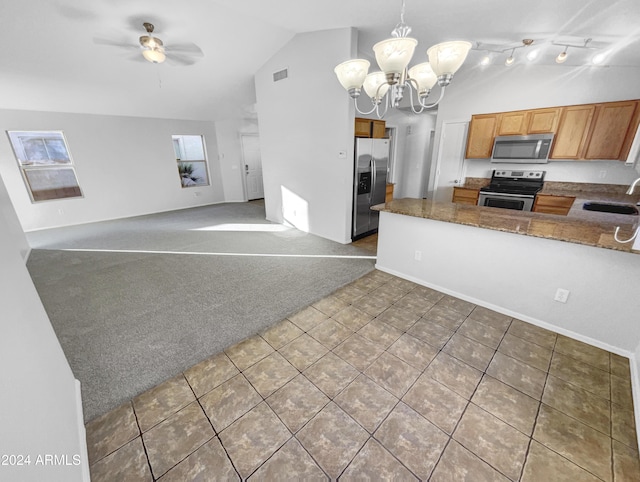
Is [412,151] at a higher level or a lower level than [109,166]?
higher

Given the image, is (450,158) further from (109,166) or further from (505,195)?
(109,166)

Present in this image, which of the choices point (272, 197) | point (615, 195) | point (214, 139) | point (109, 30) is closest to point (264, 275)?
point (272, 197)

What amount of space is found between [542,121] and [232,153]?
7.07m

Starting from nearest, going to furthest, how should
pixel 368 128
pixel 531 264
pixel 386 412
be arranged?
pixel 386 412
pixel 531 264
pixel 368 128

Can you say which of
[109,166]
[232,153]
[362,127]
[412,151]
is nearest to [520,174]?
[362,127]

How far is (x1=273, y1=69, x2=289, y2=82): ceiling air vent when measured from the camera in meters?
4.28

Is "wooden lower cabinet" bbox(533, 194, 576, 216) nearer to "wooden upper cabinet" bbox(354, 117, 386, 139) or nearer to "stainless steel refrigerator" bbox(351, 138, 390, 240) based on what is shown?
"stainless steel refrigerator" bbox(351, 138, 390, 240)

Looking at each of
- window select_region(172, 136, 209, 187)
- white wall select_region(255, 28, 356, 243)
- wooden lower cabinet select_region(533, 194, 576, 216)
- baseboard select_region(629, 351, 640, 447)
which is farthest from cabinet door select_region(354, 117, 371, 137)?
window select_region(172, 136, 209, 187)

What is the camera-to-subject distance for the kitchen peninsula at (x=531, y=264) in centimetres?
192

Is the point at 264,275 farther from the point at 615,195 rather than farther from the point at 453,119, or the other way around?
the point at 615,195

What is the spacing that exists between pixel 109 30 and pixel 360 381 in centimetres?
500

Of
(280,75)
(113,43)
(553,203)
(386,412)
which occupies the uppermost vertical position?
(113,43)

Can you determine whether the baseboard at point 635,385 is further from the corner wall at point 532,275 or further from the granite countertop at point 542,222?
the granite countertop at point 542,222

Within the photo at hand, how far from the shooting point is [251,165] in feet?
26.4
